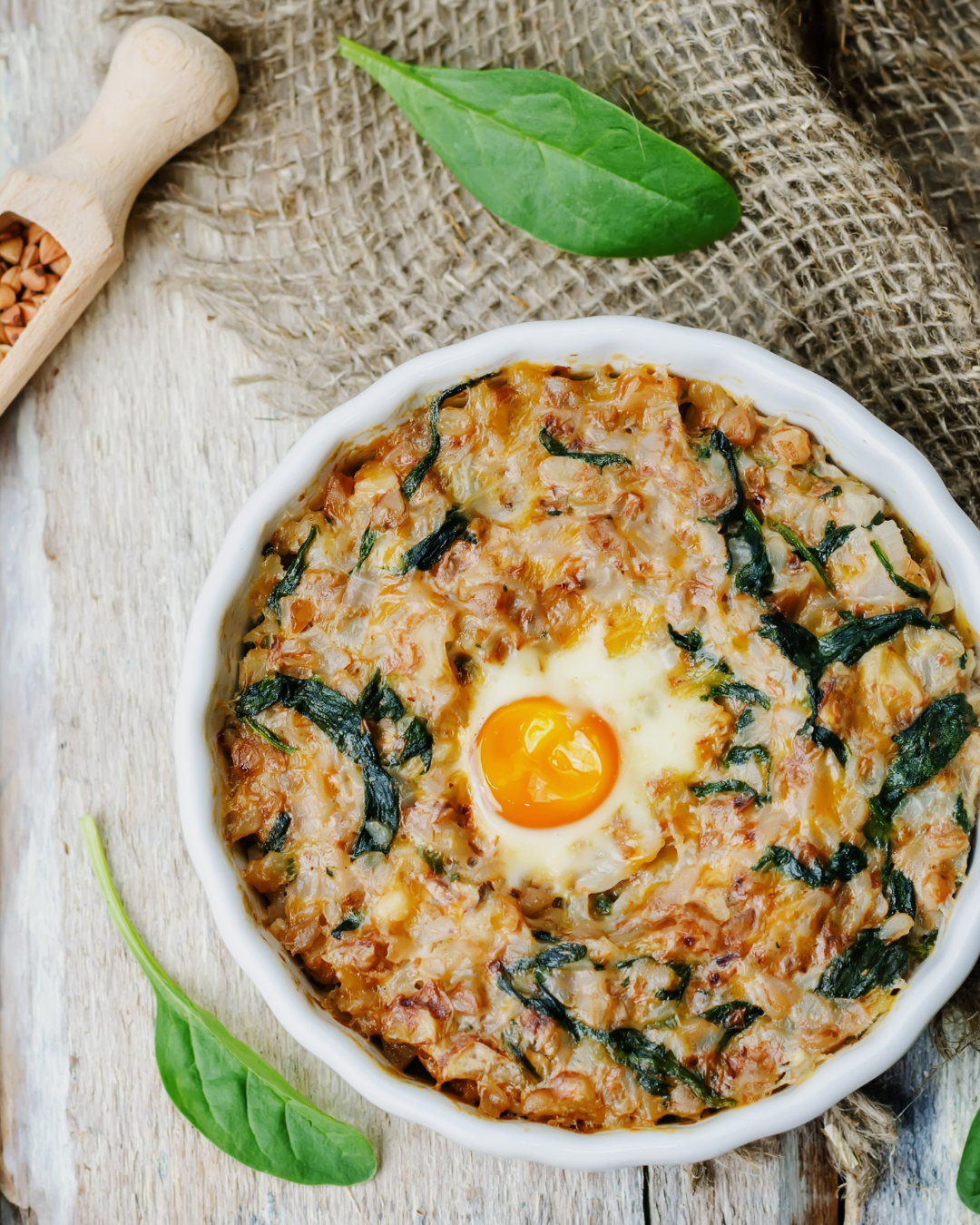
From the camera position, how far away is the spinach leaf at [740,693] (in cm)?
294

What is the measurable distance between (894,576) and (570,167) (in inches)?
59.1

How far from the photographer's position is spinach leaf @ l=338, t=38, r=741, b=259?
325 cm

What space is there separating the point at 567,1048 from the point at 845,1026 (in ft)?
2.39

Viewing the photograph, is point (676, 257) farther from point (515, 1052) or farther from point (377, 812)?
point (515, 1052)

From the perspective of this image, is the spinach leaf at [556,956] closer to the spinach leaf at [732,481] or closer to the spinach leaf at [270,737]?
the spinach leaf at [270,737]

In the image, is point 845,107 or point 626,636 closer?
point 626,636

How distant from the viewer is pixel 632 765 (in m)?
3.00

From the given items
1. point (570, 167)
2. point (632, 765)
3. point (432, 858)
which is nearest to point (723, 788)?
point (632, 765)

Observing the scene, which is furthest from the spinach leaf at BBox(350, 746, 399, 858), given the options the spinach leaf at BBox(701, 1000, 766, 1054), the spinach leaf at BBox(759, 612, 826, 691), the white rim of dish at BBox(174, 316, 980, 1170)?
the spinach leaf at BBox(759, 612, 826, 691)

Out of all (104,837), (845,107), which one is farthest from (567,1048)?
(845,107)

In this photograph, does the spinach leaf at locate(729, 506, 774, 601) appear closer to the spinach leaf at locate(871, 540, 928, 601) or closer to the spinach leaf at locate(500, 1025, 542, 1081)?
the spinach leaf at locate(871, 540, 928, 601)

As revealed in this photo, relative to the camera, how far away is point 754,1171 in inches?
142

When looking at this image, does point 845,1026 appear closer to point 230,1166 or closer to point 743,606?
point 743,606

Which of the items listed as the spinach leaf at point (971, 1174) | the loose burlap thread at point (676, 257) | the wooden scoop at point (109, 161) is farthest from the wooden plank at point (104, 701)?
the spinach leaf at point (971, 1174)
